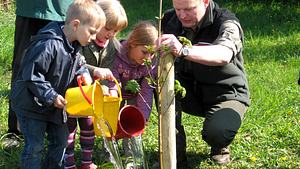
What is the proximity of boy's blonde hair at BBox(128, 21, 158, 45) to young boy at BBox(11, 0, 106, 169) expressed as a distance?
46cm

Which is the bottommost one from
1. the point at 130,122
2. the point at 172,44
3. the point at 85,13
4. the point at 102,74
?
the point at 130,122

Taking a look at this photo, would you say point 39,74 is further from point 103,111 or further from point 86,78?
point 103,111

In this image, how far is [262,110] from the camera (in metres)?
5.50

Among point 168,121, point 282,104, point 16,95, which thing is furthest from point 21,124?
point 282,104

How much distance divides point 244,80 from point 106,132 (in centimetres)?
134

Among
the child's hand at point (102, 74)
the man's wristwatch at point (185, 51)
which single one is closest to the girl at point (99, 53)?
the child's hand at point (102, 74)

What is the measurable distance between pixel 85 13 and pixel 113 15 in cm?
47

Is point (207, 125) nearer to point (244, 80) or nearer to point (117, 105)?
point (244, 80)

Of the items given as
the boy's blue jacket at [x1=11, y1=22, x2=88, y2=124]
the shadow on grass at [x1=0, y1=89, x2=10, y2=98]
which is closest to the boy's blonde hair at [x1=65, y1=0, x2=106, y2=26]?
the boy's blue jacket at [x1=11, y1=22, x2=88, y2=124]

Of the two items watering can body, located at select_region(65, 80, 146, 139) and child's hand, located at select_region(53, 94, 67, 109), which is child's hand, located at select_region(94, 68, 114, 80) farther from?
child's hand, located at select_region(53, 94, 67, 109)

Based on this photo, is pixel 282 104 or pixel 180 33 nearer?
pixel 180 33

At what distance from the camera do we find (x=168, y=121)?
323cm

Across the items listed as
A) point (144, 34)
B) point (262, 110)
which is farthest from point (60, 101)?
point (262, 110)

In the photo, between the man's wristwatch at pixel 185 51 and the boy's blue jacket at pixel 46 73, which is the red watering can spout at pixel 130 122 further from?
the man's wristwatch at pixel 185 51
